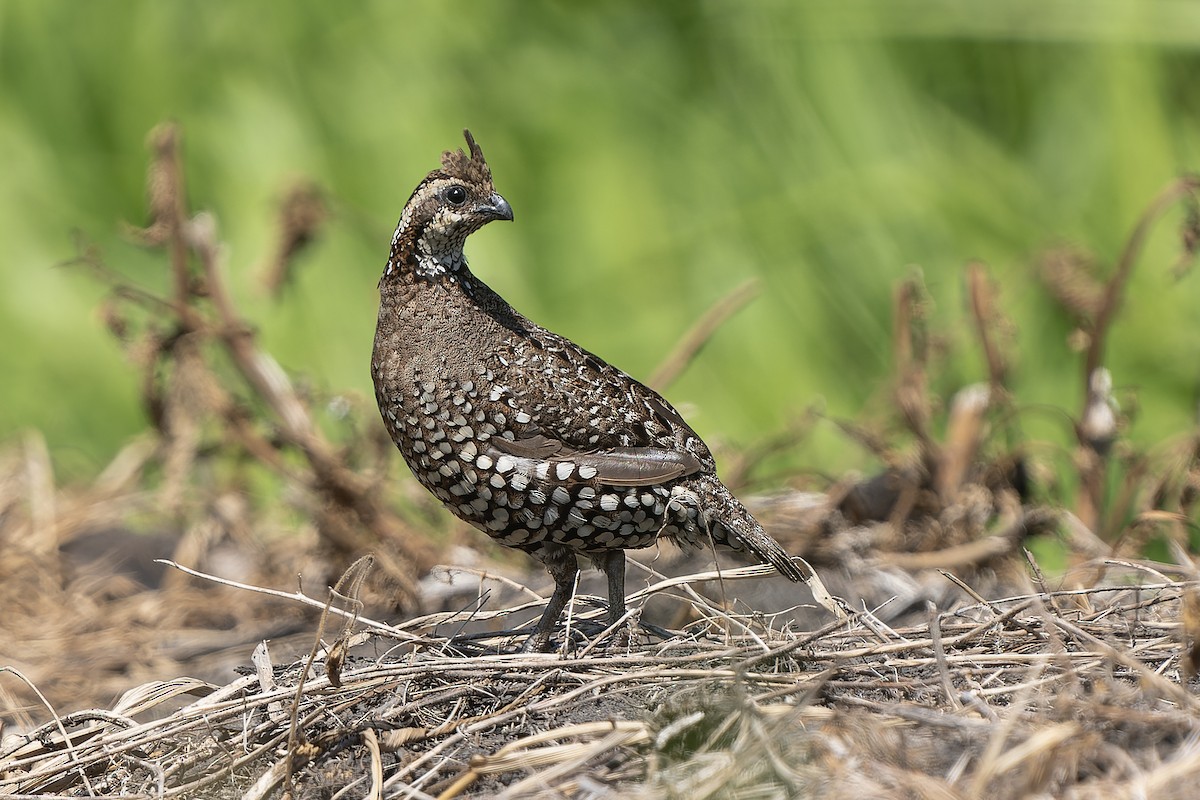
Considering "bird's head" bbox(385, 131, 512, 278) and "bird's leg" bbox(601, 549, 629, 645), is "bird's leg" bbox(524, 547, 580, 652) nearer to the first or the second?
"bird's leg" bbox(601, 549, 629, 645)

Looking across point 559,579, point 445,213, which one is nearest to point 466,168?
point 445,213

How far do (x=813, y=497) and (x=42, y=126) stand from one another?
4.98 m

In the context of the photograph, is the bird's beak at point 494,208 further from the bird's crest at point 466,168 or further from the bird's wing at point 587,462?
the bird's wing at point 587,462

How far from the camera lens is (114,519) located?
21.0ft

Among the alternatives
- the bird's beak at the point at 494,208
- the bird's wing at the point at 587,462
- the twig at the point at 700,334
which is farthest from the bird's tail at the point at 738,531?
the twig at the point at 700,334

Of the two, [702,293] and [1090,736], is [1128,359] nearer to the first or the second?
[702,293]

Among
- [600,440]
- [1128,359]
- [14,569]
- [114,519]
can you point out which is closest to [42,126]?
[114,519]

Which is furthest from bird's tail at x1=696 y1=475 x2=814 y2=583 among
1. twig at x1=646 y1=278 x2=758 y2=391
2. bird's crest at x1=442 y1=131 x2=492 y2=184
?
twig at x1=646 y1=278 x2=758 y2=391

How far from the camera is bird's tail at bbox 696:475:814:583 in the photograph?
352 cm

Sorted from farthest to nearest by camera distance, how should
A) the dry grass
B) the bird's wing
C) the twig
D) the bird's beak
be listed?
the twig → the bird's beak → the bird's wing → the dry grass

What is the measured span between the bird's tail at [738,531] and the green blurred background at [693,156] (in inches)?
109

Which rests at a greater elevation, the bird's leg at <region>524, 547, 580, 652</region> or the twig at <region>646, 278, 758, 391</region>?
the twig at <region>646, 278, 758, 391</region>

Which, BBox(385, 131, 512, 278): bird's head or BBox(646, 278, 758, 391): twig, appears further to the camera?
BBox(646, 278, 758, 391): twig

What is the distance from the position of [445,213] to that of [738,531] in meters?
1.14
